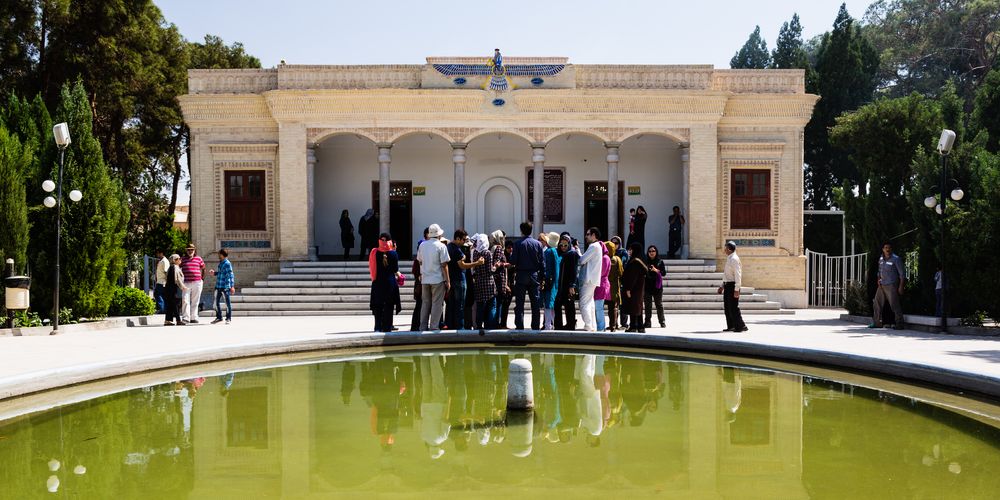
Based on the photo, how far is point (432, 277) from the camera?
1202 cm

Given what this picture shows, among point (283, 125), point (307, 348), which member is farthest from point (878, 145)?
point (307, 348)

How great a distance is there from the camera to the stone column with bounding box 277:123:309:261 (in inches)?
799

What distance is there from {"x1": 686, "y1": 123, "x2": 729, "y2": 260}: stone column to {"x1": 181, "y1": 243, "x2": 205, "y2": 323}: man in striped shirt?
35.8 ft

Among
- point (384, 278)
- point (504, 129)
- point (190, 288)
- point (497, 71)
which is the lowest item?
point (190, 288)

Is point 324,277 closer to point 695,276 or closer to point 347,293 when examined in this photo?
point 347,293

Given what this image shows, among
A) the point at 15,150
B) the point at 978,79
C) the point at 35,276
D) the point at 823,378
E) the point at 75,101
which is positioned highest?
the point at 978,79

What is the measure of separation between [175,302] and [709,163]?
12089 mm

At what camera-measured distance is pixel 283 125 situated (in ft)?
66.8

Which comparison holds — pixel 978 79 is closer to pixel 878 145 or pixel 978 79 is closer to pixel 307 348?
pixel 878 145

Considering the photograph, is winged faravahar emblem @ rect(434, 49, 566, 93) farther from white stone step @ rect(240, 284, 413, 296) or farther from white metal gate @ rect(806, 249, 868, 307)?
white metal gate @ rect(806, 249, 868, 307)

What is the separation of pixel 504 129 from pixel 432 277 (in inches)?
357

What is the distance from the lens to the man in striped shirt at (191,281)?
15.6 meters

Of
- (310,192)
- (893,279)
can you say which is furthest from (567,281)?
(310,192)

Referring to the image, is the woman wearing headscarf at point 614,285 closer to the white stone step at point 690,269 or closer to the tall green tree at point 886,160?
the tall green tree at point 886,160
